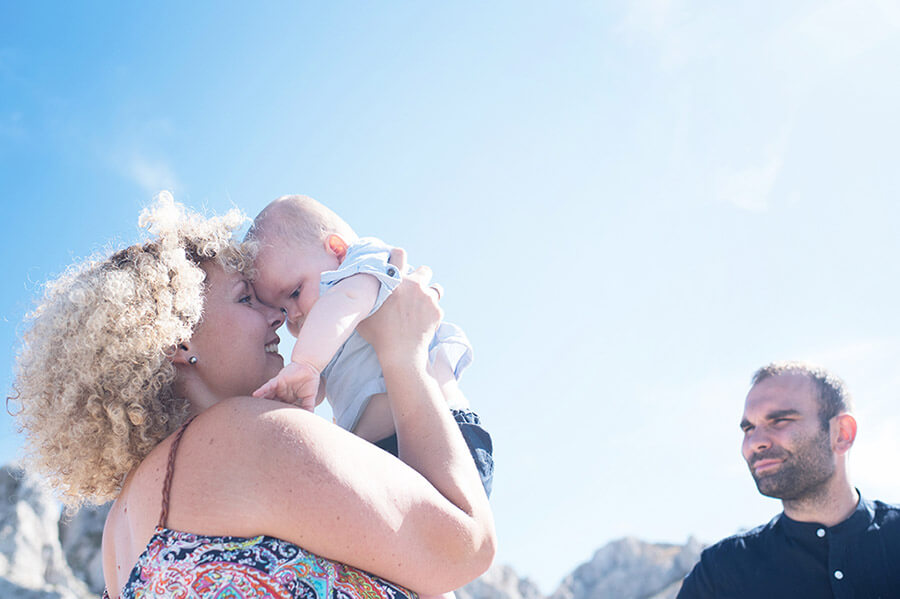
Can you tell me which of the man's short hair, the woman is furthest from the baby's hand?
the man's short hair

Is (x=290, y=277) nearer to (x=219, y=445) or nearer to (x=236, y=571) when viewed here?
(x=219, y=445)

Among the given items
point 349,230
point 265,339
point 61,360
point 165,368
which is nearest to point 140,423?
point 165,368

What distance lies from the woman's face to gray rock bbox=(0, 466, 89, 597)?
20376 millimetres

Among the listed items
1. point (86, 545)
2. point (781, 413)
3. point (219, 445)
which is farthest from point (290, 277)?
point (86, 545)

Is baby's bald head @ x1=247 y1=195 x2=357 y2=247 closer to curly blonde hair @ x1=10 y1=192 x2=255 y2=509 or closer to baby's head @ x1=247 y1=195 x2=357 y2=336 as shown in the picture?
baby's head @ x1=247 y1=195 x2=357 y2=336

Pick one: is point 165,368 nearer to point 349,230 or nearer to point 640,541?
point 349,230

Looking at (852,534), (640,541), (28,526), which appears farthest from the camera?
(640,541)

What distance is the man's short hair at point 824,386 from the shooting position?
6105mm

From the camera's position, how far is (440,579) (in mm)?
2279

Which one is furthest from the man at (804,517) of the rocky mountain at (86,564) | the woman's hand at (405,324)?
the rocky mountain at (86,564)

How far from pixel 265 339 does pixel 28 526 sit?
24.6 metres

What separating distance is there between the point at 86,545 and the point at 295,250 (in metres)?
25.2

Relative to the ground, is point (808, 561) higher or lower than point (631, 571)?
lower

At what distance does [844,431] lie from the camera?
6.09 meters
